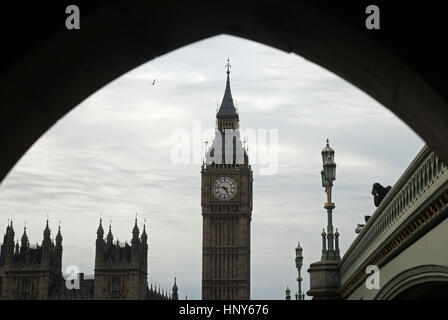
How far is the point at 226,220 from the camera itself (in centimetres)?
11681

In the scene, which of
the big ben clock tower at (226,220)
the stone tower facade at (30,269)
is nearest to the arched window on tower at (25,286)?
the stone tower facade at (30,269)

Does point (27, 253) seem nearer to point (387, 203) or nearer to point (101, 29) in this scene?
point (387, 203)

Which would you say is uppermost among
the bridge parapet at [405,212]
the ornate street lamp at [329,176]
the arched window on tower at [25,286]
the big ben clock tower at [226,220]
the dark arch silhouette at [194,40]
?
the big ben clock tower at [226,220]

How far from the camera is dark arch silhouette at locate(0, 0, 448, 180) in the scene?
10.9ft

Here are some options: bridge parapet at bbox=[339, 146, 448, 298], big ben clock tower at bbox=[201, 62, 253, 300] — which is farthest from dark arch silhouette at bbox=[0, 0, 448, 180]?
big ben clock tower at bbox=[201, 62, 253, 300]

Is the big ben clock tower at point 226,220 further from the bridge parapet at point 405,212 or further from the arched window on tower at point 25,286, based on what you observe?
the bridge parapet at point 405,212

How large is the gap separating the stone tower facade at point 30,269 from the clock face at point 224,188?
23227 mm

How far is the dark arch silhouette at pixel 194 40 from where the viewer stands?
3326 mm

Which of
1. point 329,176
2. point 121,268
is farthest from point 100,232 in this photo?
point 329,176

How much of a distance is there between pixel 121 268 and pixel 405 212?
9228 centimetres

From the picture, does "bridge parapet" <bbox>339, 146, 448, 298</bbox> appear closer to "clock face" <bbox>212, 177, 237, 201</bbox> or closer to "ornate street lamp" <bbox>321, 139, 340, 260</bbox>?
"ornate street lamp" <bbox>321, 139, 340, 260</bbox>

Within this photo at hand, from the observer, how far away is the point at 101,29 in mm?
3500

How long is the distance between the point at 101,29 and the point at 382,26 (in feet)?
3.87
